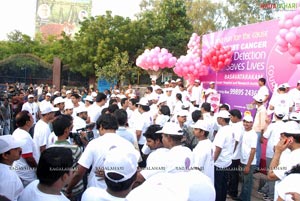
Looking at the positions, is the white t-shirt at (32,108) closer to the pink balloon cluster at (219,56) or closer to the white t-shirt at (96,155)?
the pink balloon cluster at (219,56)

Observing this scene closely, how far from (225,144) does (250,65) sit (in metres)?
5.21

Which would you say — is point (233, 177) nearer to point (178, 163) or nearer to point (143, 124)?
point (143, 124)

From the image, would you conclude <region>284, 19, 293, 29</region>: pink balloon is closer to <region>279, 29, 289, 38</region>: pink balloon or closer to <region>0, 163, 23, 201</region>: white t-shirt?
<region>279, 29, 289, 38</region>: pink balloon

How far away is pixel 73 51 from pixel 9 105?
14.9 m

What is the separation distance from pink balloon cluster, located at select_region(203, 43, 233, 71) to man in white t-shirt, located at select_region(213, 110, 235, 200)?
5466 millimetres

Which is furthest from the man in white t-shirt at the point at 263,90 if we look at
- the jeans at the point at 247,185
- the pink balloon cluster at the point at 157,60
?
the pink balloon cluster at the point at 157,60

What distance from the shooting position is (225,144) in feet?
17.2

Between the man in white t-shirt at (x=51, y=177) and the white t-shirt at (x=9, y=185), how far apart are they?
0.47 metres

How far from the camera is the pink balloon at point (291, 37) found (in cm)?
Result: 743

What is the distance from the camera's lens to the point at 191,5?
3111 centimetres

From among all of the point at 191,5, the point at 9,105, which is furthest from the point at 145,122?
the point at 191,5

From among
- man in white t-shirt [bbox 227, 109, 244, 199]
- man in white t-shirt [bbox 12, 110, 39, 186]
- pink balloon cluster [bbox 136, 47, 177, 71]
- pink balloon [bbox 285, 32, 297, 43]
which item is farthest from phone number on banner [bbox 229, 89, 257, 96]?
man in white t-shirt [bbox 12, 110, 39, 186]

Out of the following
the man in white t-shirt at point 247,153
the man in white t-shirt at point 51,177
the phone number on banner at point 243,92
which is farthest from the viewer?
the phone number on banner at point 243,92

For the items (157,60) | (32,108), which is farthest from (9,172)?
(157,60)
